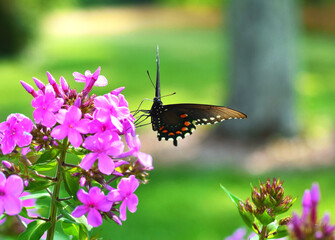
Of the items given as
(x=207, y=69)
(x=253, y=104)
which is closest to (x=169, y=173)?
(x=253, y=104)

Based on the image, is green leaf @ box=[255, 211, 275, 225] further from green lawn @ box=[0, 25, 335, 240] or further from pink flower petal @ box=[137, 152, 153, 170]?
green lawn @ box=[0, 25, 335, 240]

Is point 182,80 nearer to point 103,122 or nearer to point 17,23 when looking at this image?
point 17,23

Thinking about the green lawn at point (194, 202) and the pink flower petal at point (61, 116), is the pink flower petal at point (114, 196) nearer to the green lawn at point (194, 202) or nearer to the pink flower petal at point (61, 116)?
the pink flower petal at point (61, 116)

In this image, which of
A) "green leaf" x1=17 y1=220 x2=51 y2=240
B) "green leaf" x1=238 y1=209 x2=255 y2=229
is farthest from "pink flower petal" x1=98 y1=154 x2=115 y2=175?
"green leaf" x1=238 y1=209 x2=255 y2=229

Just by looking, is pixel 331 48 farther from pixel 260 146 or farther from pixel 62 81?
pixel 62 81

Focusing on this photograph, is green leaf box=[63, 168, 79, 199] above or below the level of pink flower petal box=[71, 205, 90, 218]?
above
